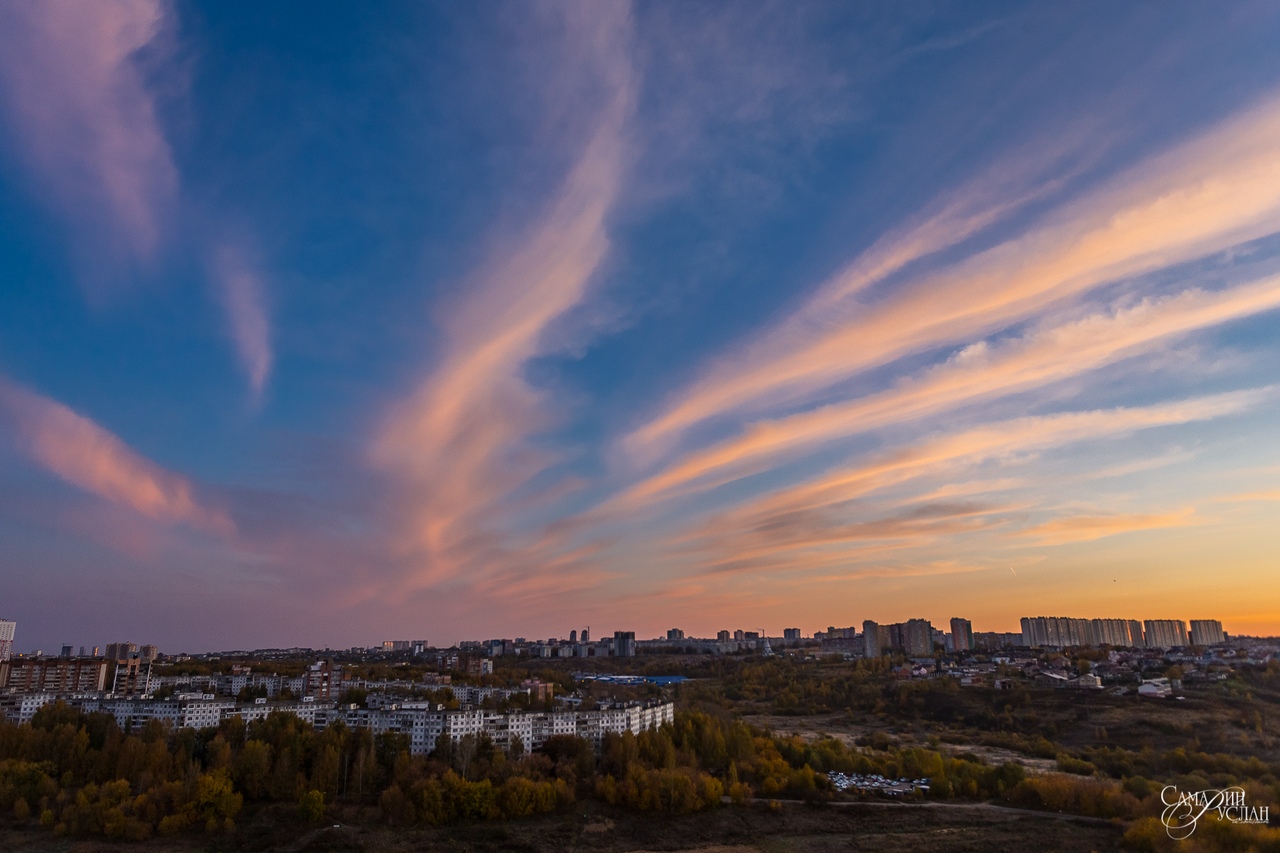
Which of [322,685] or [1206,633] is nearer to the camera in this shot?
[322,685]

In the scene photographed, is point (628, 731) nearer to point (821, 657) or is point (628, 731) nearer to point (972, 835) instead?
point (972, 835)

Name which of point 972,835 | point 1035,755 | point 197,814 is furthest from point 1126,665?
point 197,814

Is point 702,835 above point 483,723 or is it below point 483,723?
below

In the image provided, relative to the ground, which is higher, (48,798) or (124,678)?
(124,678)

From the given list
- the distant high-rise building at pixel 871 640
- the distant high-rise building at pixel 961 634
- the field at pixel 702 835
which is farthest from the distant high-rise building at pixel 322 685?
the distant high-rise building at pixel 961 634

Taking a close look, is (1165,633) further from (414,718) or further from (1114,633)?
(414,718)

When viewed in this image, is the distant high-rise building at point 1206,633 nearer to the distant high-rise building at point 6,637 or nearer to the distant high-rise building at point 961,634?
the distant high-rise building at point 961,634

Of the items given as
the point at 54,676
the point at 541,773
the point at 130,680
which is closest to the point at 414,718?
the point at 541,773
